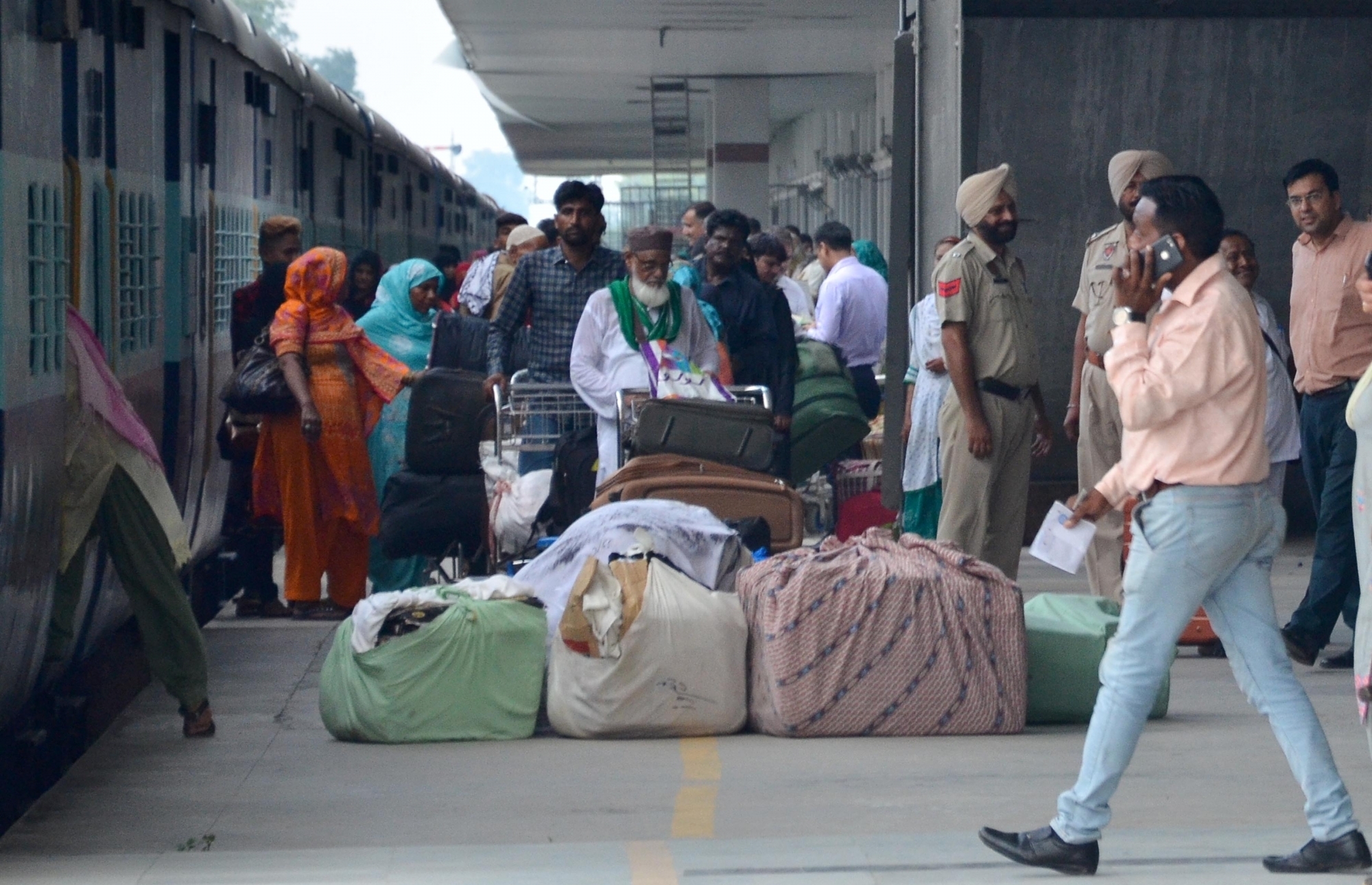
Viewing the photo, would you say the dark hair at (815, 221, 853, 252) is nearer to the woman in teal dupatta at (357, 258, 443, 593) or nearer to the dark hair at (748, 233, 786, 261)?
the dark hair at (748, 233, 786, 261)

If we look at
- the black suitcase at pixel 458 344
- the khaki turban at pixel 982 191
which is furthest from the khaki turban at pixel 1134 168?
the black suitcase at pixel 458 344

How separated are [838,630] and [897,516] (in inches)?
159

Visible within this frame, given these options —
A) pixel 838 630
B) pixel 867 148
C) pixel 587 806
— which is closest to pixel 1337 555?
pixel 838 630

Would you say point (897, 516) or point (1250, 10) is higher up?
point (1250, 10)

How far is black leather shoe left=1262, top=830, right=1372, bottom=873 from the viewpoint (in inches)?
182

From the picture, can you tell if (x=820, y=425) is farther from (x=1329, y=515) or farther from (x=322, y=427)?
(x=1329, y=515)

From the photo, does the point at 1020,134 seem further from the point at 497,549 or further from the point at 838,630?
the point at 838,630

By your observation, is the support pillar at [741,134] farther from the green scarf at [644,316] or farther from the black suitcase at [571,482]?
the black suitcase at [571,482]

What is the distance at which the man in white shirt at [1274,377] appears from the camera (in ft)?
26.8

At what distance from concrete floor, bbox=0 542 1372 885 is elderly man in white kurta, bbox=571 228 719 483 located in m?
1.81

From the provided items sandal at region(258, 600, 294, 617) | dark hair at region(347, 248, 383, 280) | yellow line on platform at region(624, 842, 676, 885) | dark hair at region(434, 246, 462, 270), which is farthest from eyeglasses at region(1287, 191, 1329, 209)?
dark hair at region(434, 246, 462, 270)

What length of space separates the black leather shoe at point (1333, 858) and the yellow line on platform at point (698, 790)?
145 cm

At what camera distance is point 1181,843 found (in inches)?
198

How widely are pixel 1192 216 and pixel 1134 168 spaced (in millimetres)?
3207
